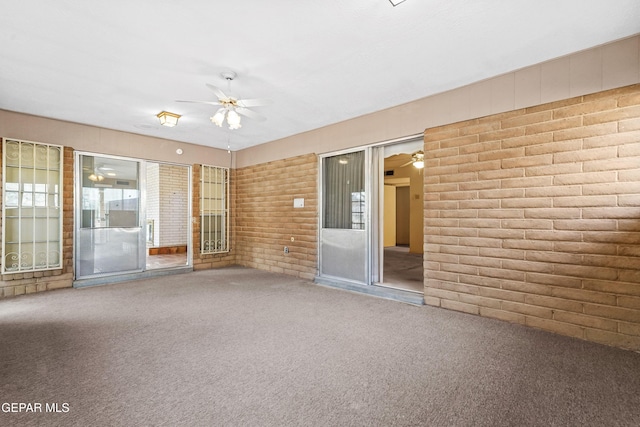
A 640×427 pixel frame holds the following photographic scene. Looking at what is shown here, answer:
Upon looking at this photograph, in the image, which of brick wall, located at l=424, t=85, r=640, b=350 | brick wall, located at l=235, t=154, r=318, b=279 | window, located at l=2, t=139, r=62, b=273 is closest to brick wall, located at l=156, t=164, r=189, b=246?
brick wall, located at l=235, t=154, r=318, b=279

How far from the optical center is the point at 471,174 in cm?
376

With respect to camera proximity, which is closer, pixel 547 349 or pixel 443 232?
pixel 547 349

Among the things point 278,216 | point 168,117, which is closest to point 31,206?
point 168,117

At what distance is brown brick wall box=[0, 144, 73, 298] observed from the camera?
4.86 m

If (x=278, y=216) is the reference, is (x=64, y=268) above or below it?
below

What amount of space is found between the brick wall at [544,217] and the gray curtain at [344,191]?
1.32 metres

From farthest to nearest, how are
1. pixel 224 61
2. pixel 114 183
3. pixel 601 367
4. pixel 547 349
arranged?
pixel 114 183 → pixel 224 61 → pixel 547 349 → pixel 601 367

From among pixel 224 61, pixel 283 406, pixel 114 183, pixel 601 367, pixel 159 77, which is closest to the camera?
pixel 283 406

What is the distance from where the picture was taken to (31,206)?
494 centimetres

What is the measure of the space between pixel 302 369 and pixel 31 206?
539 centimetres

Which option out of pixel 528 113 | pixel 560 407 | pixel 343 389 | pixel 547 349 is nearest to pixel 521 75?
pixel 528 113

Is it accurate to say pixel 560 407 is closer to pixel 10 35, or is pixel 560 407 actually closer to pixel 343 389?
pixel 343 389

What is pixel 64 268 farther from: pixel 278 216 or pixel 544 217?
pixel 544 217

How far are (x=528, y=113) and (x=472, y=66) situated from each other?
2.67 ft
